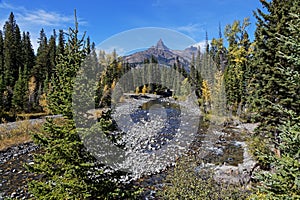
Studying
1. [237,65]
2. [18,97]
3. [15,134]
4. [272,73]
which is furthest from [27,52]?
[272,73]

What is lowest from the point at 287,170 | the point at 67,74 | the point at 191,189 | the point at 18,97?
the point at 191,189

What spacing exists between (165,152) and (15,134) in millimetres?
14486

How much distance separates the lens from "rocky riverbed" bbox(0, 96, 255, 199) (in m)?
13.6

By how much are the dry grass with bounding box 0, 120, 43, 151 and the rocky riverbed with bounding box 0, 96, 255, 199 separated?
102cm

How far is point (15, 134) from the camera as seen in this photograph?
23.7 m

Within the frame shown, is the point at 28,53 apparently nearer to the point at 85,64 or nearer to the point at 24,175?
the point at 24,175

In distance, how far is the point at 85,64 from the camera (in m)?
7.10

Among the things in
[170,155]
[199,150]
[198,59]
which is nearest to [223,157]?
[199,150]

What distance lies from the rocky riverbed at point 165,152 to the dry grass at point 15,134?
3.35 feet

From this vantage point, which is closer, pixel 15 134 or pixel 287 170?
Answer: pixel 287 170

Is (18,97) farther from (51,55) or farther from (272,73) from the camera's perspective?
(272,73)

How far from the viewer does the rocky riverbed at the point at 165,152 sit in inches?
534

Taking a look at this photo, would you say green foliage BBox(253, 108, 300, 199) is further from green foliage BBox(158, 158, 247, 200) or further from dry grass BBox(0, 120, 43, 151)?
dry grass BBox(0, 120, 43, 151)

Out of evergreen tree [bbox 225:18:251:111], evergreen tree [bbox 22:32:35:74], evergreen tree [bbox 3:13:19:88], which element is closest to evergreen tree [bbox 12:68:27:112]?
evergreen tree [bbox 3:13:19:88]
